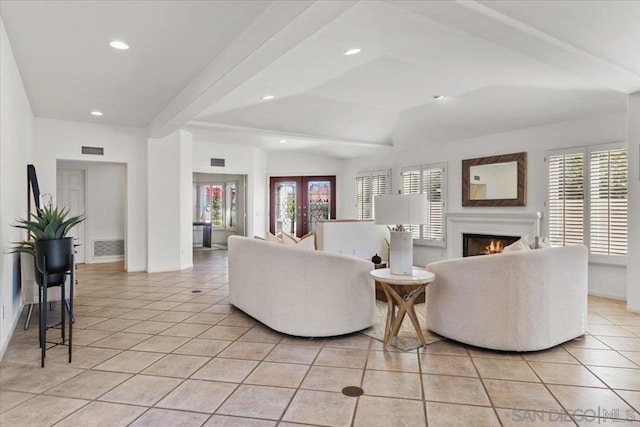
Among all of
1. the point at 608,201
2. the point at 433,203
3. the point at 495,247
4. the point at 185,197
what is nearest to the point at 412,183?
the point at 433,203

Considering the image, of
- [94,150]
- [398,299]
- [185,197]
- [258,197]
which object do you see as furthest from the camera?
[258,197]

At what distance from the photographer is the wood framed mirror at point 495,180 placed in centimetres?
593

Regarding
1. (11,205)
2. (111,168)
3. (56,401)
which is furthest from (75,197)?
(56,401)

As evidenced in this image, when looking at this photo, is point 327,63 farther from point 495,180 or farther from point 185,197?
point 185,197

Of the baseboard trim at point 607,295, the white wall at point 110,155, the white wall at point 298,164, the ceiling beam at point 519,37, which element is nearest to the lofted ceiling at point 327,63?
the ceiling beam at point 519,37

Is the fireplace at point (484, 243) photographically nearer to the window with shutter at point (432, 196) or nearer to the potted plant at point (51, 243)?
the window with shutter at point (432, 196)

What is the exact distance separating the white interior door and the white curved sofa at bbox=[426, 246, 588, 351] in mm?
7515

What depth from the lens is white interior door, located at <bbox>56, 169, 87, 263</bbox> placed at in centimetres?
777

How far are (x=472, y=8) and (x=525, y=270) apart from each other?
1.95 meters

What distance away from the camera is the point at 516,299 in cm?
302

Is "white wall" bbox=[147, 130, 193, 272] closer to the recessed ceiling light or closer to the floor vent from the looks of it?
the floor vent

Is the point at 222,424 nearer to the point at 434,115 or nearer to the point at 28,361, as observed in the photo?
the point at 28,361

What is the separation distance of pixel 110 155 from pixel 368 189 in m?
5.23

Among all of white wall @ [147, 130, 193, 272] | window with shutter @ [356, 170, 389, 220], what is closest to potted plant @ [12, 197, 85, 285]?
white wall @ [147, 130, 193, 272]
